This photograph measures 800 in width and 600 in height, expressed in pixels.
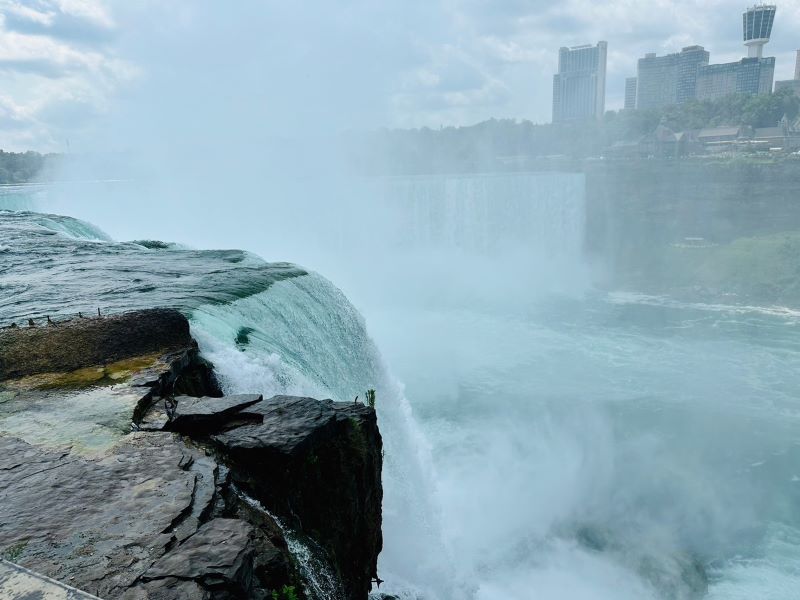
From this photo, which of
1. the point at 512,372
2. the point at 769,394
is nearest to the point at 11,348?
the point at 512,372

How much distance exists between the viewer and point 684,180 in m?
37.6

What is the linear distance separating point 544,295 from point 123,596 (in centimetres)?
2893

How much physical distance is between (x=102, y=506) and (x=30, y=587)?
2.54 feet

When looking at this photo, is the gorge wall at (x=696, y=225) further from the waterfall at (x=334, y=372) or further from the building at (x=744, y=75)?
the building at (x=744, y=75)

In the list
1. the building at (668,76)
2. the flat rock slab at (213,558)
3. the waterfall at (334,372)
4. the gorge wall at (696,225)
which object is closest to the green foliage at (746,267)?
the gorge wall at (696,225)

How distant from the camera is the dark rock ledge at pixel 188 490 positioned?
2.85 metres

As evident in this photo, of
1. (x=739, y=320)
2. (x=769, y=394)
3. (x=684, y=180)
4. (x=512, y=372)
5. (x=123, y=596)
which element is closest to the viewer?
(x=123, y=596)

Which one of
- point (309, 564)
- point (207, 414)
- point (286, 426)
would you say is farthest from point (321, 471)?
point (207, 414)

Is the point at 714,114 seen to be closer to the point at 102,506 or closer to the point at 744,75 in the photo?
the point at 744,75

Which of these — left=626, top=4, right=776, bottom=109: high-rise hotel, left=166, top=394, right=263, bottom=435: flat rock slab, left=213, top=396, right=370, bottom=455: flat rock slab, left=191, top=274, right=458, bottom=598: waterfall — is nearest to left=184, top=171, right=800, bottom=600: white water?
left=191, top=274, right=458, bottom=598: waterfall

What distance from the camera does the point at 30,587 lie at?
2537mm

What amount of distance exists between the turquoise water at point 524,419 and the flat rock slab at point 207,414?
1339 millimetres

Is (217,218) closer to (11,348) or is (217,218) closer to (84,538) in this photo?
(11,348)

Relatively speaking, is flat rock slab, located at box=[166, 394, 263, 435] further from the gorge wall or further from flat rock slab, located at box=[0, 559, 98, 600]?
the gorge wall
